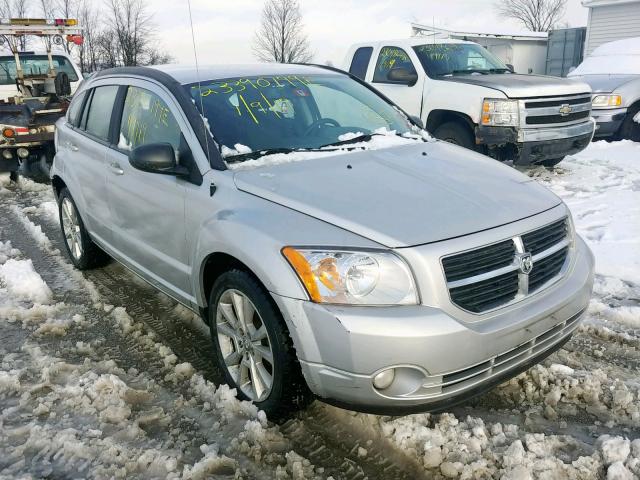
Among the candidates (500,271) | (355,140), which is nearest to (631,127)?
(355,140)

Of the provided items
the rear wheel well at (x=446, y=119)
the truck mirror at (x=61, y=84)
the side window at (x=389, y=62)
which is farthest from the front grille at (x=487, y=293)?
the truck mirror at (x=61, y=84)

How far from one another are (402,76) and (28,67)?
8134mm

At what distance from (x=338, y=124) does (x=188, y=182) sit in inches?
44.5

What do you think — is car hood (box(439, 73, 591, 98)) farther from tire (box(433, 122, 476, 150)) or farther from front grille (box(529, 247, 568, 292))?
front grille (box(529, 247, 568, 292))

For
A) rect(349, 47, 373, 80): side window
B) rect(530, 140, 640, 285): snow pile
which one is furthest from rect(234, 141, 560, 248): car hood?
rect(349, 47, 373, 80): side window

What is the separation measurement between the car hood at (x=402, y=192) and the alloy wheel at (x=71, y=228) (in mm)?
2695

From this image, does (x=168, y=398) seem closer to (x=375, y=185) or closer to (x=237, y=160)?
(x=237, y=160)

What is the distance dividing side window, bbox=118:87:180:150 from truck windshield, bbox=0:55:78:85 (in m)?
8.61

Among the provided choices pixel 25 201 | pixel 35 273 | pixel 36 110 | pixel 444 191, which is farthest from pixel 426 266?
pixel 36 110

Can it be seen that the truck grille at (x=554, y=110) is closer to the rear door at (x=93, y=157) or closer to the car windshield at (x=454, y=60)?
the car windshield at (x=454, y=60)

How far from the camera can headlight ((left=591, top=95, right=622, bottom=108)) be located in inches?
378

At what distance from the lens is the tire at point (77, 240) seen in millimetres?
4980

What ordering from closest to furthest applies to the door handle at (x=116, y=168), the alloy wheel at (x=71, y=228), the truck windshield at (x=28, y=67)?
the door handle at (x=116, y=168) < the alloy wheel at (x=71, y=228) < the truck windshield at (x=28, y=67)

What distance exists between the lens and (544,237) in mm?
2805
